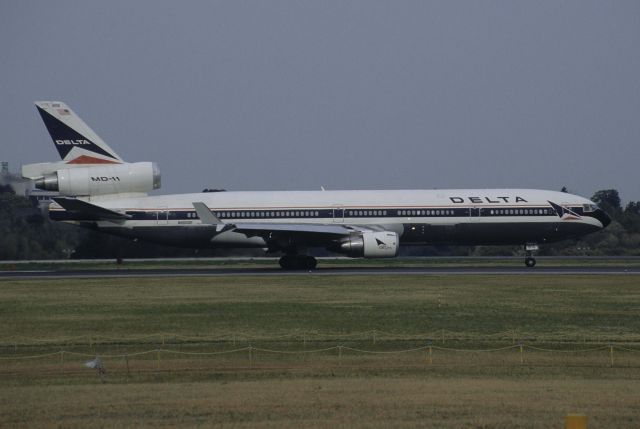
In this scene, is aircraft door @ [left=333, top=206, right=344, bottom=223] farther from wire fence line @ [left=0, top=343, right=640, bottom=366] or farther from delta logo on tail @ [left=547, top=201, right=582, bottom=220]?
wire fence line @ [left=0, top=343, right=640, bottom=366]

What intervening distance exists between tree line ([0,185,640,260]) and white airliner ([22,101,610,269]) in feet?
31.2

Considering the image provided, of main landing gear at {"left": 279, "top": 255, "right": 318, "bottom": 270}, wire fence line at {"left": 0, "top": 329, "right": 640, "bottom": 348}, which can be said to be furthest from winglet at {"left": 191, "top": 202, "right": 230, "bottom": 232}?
wire fence line at {"left": 0, "top": 329, "right": 640, "bottom": 348}

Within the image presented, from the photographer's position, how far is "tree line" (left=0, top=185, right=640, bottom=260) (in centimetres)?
7050

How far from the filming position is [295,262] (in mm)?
52531

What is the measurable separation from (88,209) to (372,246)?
1521 centimetres

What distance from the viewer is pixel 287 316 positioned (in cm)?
3016

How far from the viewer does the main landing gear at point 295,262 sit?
5247 centimetres

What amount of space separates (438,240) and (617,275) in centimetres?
1037

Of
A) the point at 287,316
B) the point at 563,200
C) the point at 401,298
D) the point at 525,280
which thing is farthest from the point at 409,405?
the point at 563,200

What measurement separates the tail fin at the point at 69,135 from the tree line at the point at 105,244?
10230 millimetres

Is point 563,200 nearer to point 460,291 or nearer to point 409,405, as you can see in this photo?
point 460,291

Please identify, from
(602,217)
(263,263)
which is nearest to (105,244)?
(263,263)

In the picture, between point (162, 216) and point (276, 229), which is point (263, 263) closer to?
point (162, 216)

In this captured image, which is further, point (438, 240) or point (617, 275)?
point (438, 240)
